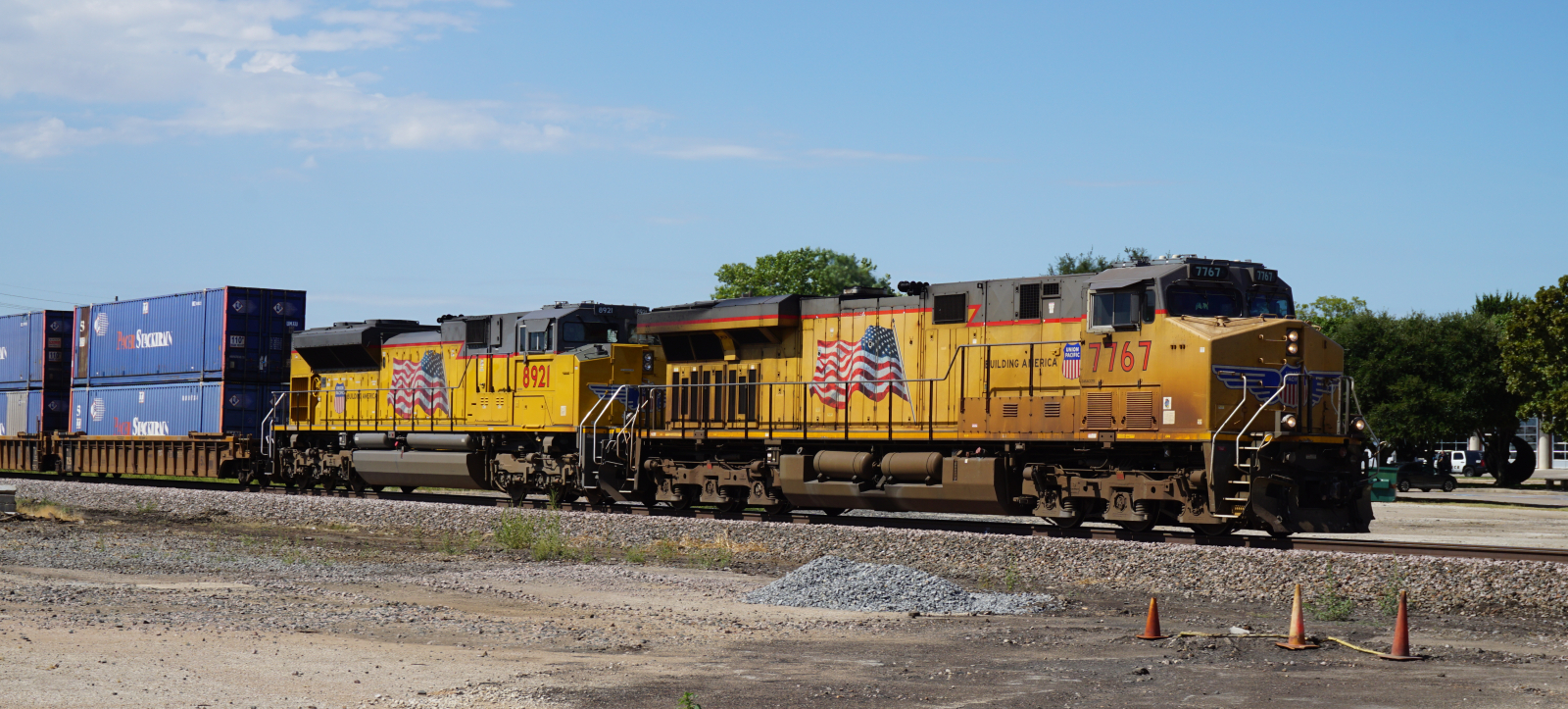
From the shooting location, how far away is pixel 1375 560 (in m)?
13.2

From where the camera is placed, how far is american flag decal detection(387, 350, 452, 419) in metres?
25.5

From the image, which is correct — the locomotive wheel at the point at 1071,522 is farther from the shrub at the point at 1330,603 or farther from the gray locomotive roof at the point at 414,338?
the gray locomotive roof at the point at 414,338

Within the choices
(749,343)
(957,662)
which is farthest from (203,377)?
(957,662)

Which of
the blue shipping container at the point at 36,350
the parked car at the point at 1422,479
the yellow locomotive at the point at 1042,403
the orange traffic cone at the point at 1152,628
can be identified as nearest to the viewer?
the orange traffic cone at the point at 1152,628

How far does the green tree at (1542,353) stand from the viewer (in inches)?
1633

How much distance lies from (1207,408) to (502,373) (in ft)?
41.6

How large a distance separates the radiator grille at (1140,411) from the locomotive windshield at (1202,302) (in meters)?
1.01

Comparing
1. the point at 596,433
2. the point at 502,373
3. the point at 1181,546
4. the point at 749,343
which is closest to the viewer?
the point at 1181,546

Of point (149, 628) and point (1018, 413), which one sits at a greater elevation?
point (1018, 413)

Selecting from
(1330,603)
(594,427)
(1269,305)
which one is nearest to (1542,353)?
(1269,305)

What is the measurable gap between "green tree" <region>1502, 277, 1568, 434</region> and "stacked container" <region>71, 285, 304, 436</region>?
112 feet

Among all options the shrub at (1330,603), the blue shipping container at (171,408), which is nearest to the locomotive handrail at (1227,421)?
the shrub at (1330,603)

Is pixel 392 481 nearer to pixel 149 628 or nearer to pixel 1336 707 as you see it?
pixel 149 628

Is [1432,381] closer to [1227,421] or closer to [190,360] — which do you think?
[1227,421]
